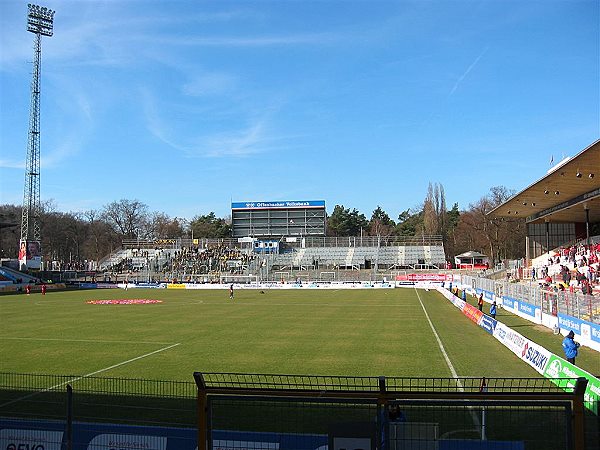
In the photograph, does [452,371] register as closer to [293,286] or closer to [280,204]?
[293,286]

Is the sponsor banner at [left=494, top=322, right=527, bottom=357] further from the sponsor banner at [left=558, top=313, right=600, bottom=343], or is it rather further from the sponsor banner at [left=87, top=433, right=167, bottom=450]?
the sponsor banner at [left=87, top=433, right=167, bottom=450]

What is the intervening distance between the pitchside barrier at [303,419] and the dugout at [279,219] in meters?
90.2

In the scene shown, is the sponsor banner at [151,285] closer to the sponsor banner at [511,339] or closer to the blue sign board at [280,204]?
the blue sign board at [280,204]

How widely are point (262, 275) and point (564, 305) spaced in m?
64.6

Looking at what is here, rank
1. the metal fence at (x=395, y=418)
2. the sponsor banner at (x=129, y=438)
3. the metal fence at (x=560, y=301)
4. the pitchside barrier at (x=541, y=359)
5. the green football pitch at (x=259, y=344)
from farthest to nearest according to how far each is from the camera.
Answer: the metal fence at (x=560, y=301)
the green football pitch at (x=259, y=344)
the pitchside barrier at (x=541, y=359)
the sponsor banner at (x=129, y=438)
the metal fence at (x=395, y=418)

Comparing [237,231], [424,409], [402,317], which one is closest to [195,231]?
[237,231]

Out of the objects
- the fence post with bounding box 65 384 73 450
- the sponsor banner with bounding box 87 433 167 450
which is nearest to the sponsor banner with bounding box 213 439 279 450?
the sponsor banner with bounding box 87 433 167 450

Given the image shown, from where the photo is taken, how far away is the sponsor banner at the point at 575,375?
34.8 ft

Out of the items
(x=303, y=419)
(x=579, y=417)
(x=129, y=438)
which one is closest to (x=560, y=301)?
(x=303, y=419)

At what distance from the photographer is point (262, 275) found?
286ft

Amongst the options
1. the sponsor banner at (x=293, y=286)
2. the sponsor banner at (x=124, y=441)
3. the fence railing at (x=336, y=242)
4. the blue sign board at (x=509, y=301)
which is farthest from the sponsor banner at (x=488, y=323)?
the fence railing at (x=336, y=242)

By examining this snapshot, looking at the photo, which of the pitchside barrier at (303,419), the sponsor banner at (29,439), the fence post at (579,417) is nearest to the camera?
the fence post at (579,417)

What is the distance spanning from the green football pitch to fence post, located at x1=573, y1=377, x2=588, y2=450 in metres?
11.4

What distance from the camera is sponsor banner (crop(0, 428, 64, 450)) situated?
338 inches
